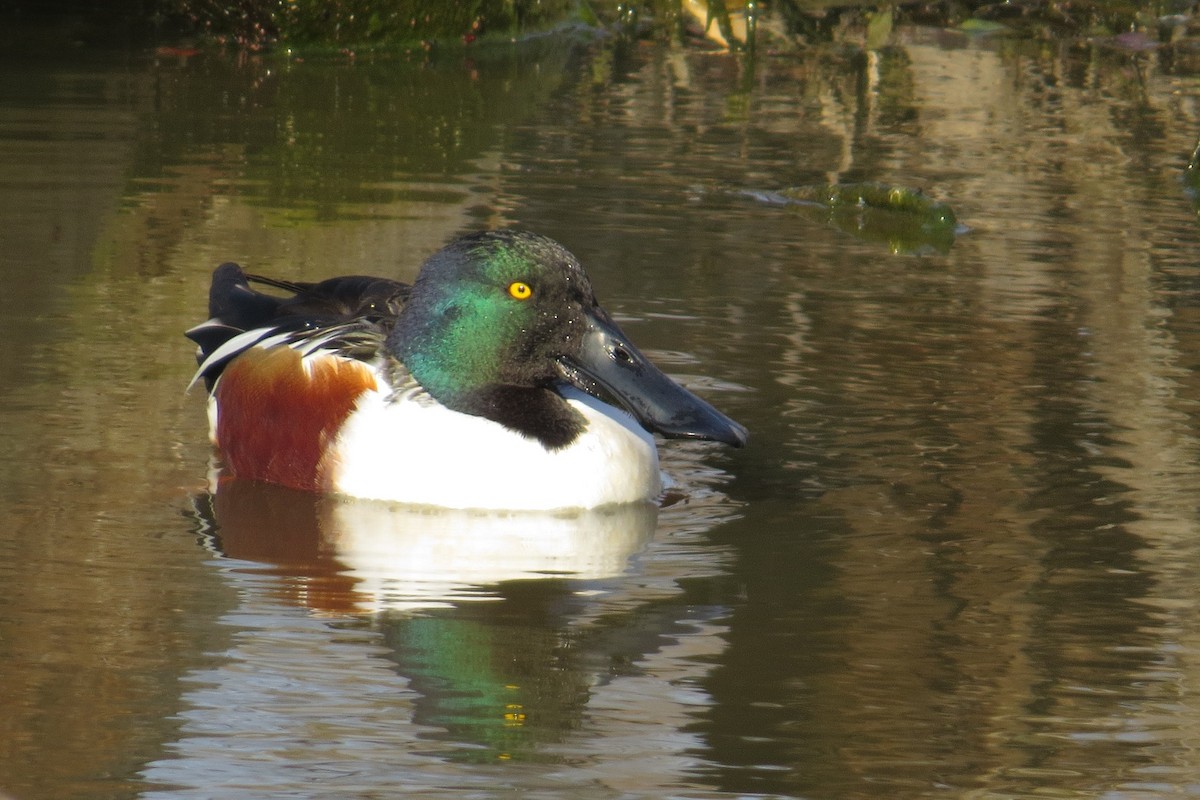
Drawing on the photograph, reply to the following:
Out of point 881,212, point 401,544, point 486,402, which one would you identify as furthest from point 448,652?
point 881,212

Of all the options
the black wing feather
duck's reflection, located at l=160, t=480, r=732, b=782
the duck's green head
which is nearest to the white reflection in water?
duck's reflection, located at l=160, t=480, r=732, b=782

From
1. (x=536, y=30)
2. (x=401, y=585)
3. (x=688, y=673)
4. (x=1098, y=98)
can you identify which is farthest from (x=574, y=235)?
(x=536, y=30)

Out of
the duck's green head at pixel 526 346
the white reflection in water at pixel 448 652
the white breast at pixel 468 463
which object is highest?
the duck's green head at pixel 526 346

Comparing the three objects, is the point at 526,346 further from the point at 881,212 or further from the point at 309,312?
the point at 881,212

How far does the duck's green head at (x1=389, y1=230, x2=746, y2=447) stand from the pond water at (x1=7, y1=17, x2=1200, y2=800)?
32cm

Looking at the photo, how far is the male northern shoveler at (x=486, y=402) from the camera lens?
5.26 metres

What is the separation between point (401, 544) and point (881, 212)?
483 centimetres

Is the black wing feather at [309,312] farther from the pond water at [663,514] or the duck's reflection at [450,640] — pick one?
the duck's reflection at [450,640]

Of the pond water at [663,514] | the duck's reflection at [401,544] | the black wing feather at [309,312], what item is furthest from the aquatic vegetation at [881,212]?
the duck's reflection at [401,544]

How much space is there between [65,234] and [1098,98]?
24.6 feet

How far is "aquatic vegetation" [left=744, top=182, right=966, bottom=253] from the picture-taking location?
347 inches

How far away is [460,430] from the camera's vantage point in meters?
5.29

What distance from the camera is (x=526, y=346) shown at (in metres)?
5.35

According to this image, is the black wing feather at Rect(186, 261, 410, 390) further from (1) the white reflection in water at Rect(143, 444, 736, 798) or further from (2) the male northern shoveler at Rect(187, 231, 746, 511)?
(1) the white reflection in water at Rect(143, 444, 736, 798)
